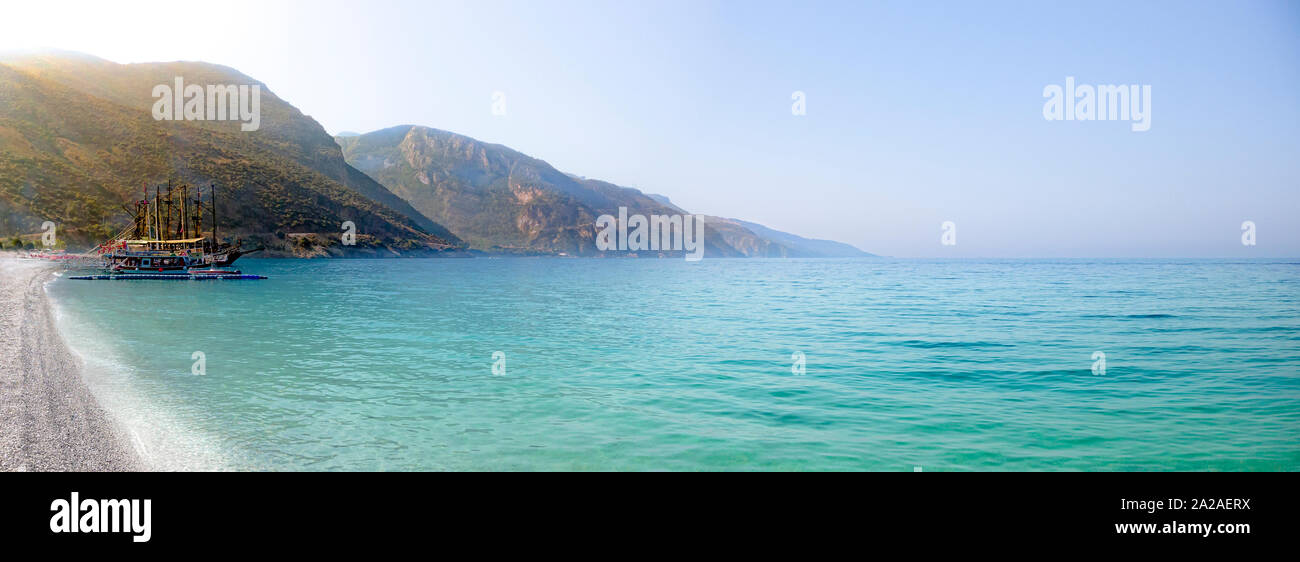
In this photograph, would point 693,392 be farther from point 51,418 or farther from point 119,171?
point 119,171

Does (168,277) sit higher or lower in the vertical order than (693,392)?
higher

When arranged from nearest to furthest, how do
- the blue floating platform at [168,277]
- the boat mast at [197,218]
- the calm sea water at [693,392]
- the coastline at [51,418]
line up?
the coastline at [51,418]
the calm sea water at [693,392]
the blue floating platform at [168,277]
the boat mast at [197,218]

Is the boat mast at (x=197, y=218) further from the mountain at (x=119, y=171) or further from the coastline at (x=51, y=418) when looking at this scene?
the coastline at (x=51, y=418)

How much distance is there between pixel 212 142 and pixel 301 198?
26.5 m

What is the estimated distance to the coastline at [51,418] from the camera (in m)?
9.14

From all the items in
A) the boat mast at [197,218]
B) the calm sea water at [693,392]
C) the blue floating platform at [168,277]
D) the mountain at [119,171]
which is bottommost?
the calm sea water at [693,392]

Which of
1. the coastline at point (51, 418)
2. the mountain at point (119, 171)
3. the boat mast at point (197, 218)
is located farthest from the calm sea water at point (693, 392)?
the mountain at point (119, 171)

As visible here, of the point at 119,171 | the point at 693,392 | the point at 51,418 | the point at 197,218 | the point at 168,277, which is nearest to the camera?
the point at 51,418

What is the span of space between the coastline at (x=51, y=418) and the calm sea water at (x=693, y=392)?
498 millimetres

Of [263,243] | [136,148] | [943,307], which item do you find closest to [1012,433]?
[943,307]

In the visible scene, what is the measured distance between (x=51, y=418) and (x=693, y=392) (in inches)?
518

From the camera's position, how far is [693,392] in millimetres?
16922

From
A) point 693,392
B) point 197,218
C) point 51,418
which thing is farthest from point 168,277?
point 693,392
